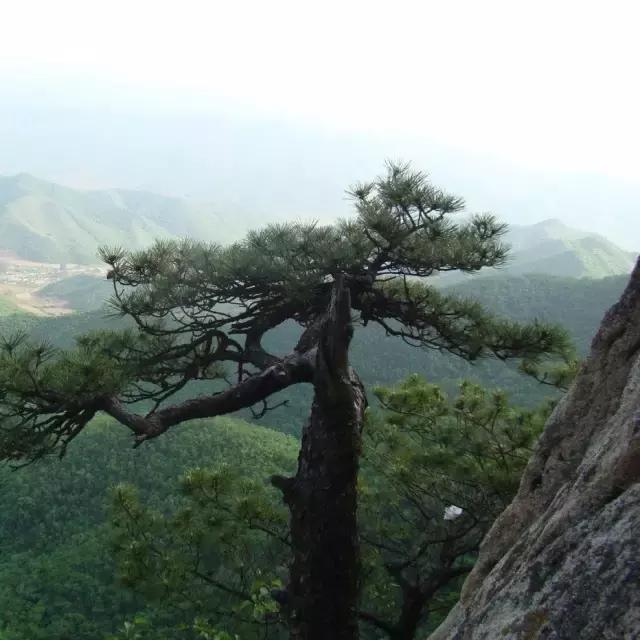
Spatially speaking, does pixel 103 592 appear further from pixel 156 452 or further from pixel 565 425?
pixel 565 425

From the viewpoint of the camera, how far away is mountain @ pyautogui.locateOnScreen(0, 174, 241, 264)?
129625mm

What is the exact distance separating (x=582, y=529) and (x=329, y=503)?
88.9 inches

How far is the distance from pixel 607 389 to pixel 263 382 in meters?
2.23

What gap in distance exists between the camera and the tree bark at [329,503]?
3.41 m

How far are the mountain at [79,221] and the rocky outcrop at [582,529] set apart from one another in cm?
12012

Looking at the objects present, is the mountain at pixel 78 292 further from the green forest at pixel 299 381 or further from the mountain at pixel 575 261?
the green forest at pixel 299 381

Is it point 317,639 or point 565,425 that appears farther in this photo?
point 317,639

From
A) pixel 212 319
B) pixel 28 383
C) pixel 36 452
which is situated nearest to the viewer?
pixel 28 383

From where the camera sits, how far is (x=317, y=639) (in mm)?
3381

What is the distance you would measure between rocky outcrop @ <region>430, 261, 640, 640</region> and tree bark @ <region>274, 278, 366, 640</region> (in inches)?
47.1

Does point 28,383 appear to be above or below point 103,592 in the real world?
above

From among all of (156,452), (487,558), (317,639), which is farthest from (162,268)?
(156,452)

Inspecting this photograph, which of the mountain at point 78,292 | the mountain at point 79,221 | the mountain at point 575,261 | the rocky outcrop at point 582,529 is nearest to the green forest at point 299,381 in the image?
the rocky outcrop at point 582,529

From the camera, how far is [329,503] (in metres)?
3.50
